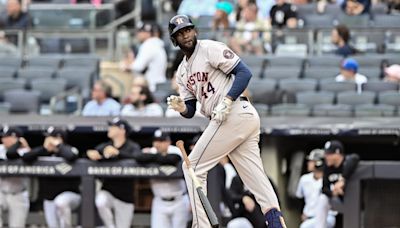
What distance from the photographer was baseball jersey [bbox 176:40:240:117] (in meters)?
8.38

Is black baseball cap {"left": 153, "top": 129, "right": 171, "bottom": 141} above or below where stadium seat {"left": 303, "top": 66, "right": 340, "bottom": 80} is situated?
below

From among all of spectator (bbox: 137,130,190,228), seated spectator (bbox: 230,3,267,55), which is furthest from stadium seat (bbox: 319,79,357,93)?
spectator (bbox: 137,130,190,228)

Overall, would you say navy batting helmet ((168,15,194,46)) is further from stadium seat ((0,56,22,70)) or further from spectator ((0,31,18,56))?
spectator ((0,31,18,56))

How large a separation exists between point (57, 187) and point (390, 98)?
376 centimetres

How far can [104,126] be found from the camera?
1269 cm

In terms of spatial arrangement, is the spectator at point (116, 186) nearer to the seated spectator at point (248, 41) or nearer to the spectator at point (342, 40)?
the seated spectator at point (248, 41)

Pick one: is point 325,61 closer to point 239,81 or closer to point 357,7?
point 357,7

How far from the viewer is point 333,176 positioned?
36.4 ft

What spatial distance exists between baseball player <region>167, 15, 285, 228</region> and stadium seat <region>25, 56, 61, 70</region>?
24.0 ft

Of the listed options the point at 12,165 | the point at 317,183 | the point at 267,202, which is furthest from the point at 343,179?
the point at 12,165

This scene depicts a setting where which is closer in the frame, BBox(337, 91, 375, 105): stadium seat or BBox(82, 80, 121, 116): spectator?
BBox(337, 91, 375, 105): stadium seat

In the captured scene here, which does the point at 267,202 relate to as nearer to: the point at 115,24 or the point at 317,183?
the point at 317,183

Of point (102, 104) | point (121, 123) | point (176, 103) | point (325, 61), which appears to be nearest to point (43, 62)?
point (102, 104)

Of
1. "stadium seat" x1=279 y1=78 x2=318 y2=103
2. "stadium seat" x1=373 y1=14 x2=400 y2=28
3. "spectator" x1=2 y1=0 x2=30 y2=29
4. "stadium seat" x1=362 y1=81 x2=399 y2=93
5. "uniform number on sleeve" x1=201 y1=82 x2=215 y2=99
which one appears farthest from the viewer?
"spectator" x1=2 y1=0 x2=30 y2=29
